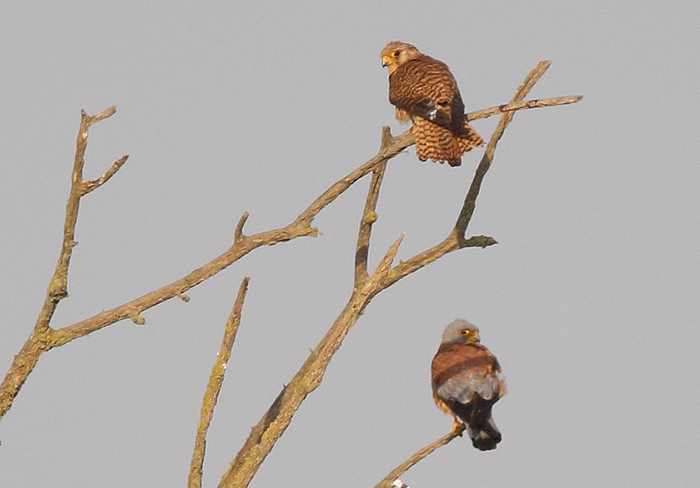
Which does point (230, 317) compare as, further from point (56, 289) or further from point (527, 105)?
point (527, 105)

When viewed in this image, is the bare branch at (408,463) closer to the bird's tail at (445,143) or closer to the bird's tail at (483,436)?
the bird's tail at (483,436)

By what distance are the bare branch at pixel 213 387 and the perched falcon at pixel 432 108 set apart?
2.59m

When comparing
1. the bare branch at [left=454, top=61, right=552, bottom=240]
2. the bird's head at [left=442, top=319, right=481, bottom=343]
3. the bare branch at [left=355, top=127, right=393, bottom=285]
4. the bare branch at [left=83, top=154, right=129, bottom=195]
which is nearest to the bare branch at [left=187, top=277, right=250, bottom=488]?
the bare branch at [left=83, top=154, right=129, bottom=195]

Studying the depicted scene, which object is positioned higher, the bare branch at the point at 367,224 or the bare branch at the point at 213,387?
the bare branch at the point at 367,224

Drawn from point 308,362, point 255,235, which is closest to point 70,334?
point 255,235

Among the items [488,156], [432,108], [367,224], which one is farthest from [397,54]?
[367,224]

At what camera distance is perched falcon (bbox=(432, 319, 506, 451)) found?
7.62 meters

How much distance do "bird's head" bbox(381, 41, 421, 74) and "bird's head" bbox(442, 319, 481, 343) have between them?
91.4 inches

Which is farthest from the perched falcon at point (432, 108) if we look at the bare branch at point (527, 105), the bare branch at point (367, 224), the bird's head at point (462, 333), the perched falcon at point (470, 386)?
the bird's head at point (462, 333)

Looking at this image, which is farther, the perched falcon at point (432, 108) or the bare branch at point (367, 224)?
the perched falcon at point (432, 108)

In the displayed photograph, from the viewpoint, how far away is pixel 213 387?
5.30 metres

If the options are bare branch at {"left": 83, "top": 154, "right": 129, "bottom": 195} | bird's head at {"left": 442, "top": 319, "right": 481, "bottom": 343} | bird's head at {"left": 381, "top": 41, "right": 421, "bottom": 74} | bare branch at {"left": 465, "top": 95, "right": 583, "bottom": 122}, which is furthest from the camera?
bird's head at {"left": 381, "top": 41, "right": 421, "bottom": 74}

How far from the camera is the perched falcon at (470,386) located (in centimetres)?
762

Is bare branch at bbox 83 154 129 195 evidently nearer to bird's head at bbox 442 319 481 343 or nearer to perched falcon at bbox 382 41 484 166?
perched falcon at bbox 382 41 484 166
